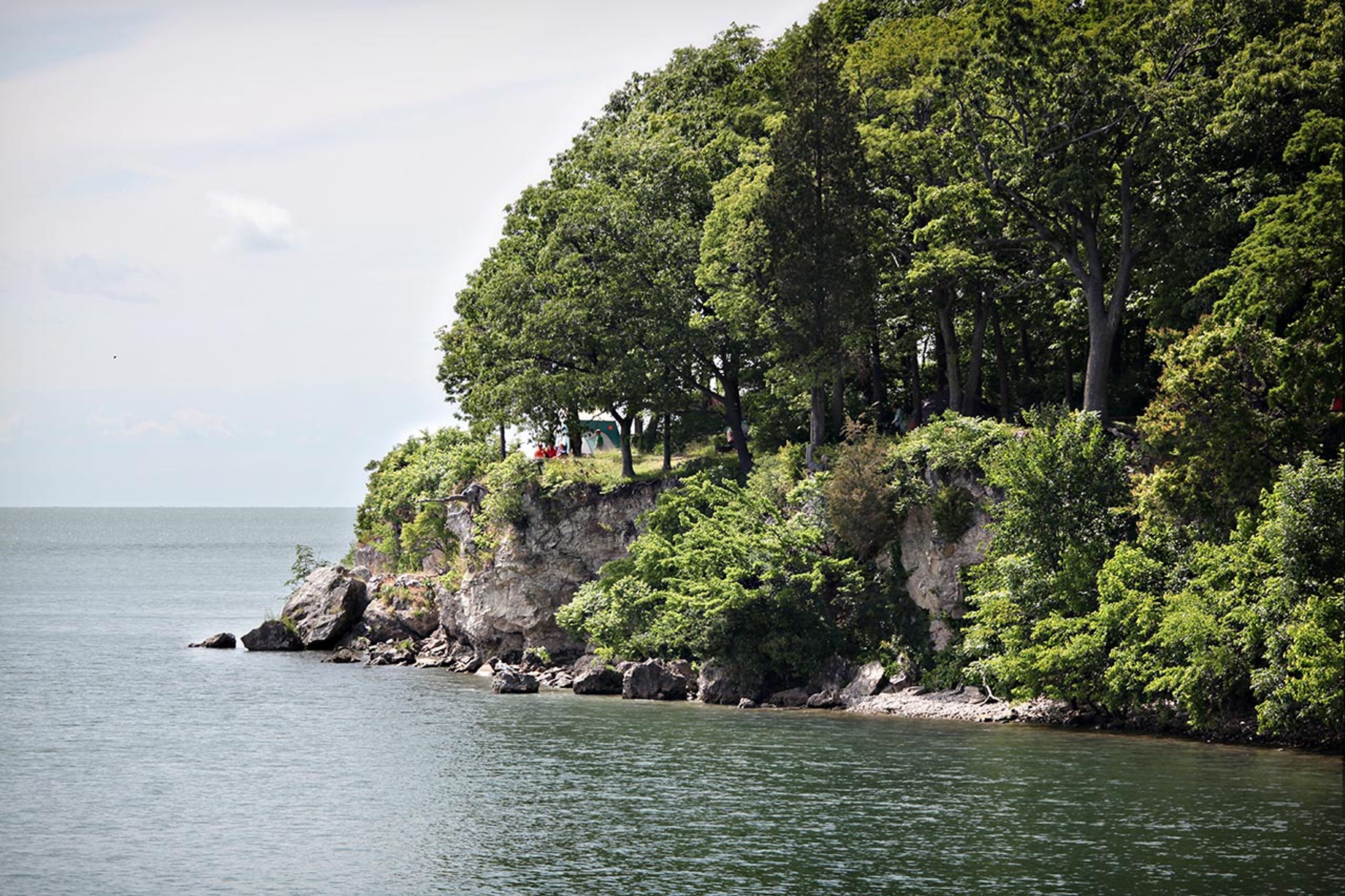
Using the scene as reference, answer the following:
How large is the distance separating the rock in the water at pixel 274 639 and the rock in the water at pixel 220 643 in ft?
7.41

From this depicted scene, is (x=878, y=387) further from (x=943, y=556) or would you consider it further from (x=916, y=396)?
(x=943, y=556)

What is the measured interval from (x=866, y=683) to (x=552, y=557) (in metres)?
20.7

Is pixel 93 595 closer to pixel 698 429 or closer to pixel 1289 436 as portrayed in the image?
pixel 698 429

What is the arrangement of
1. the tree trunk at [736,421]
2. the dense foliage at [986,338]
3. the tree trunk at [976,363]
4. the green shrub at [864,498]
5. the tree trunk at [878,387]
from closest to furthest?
the dense foliage at [986,338] < the green shrub at [864,498] < the tree trunk at [976,363] < the tree trunk at [878,387] < the tree trunk at [736,421]

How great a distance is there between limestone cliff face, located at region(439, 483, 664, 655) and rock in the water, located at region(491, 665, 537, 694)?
5.79 meters

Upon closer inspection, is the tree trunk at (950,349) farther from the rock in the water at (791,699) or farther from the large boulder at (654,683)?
the large boulder at (654,683)

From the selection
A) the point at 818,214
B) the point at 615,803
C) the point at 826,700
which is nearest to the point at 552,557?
the point at 826,700

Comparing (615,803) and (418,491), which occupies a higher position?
(418,491)

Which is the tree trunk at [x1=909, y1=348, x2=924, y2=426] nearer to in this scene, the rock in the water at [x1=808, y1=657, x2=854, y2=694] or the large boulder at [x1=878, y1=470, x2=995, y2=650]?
the large boulder at [x1=878, y1=470, x2=995, y2=650]

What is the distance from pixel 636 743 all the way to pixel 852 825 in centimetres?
1347

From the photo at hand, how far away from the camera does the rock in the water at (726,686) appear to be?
59.9 metres

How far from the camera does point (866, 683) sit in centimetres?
5788

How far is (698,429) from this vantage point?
8244 cm

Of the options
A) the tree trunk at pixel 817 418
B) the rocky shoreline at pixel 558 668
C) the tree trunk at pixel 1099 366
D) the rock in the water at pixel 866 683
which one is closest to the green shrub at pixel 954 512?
the tree trunk at pixel 1099 366
